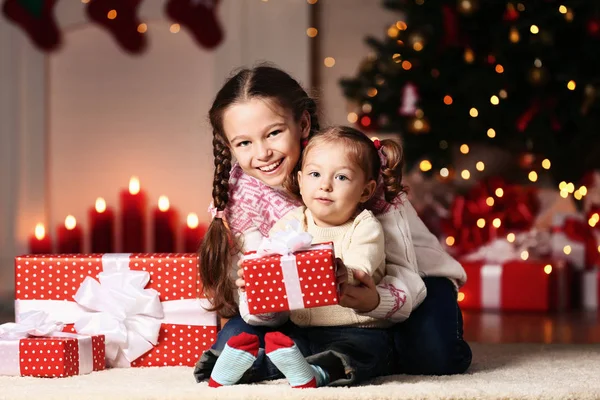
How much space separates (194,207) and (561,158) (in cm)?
181

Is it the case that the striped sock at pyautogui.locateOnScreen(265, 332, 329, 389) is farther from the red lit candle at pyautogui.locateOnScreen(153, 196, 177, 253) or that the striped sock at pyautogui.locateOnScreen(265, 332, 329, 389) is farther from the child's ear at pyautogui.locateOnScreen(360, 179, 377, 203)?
the red lit candle at pyautogui.locateOnScreen(153, 196, 177, 253)

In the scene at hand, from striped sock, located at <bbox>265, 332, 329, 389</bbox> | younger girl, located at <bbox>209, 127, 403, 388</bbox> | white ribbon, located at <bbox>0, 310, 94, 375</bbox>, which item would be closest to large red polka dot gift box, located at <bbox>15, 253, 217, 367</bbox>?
white ribbon, located at <bbox>0, 310, 94, 375</bbox>

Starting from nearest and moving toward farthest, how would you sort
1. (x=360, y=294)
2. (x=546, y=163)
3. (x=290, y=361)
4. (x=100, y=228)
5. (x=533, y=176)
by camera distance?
1. (x=290, y=361)
2. (x=360, y=294)
3. (x=100, y=228)
4. (x=546, y=163)
5. (x=533, y=176)

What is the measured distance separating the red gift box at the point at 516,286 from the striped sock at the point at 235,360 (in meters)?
2.17

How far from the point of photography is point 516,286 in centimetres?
379

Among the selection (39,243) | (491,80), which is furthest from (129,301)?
(491,80)

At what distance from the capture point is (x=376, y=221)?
6.48ft

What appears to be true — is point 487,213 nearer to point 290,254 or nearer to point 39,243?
point 39,243

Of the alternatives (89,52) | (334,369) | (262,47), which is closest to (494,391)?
(334,369)

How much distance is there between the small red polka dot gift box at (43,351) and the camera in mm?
2006

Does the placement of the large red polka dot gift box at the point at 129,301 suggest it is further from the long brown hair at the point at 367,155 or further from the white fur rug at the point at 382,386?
the long brown hair at the point at 367,155

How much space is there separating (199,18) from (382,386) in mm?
3201

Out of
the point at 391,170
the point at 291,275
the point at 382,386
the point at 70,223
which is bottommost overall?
the point at 382,386

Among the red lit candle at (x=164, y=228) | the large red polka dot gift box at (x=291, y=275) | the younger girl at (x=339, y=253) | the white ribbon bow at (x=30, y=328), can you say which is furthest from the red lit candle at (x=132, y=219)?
the large red polka dot gift box at (x=291, y=275)
